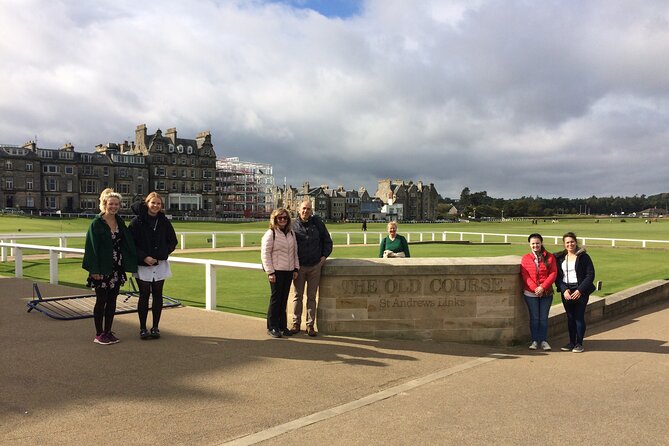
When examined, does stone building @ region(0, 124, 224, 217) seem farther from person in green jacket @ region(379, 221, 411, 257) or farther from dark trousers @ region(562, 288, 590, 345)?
dark trousers @ region(562, 288, 590, 345)

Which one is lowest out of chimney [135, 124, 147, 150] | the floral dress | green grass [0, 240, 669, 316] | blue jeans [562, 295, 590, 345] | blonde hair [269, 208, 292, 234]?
green grass [0, 240, 669, 316]

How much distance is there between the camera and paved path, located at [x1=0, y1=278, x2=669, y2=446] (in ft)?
13.3

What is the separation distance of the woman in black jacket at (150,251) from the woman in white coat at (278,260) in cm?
123

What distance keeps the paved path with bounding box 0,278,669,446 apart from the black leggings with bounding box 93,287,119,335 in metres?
0.30

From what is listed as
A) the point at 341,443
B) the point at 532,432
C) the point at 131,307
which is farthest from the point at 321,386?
the point at 131,307

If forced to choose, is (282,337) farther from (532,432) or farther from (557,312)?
(557,312)

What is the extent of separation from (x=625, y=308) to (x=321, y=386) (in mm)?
7769

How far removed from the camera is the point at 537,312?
7191mm

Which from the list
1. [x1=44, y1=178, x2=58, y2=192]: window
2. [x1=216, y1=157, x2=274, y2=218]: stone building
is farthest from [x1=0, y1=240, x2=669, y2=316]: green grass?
[x1=216, y1=157, x2=274, y2=218]: stone building

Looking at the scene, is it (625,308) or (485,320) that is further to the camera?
(625,308)

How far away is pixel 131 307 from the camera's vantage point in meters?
8.82

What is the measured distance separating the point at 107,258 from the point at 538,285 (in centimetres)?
537

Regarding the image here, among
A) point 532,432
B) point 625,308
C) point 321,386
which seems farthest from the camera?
point 625,308

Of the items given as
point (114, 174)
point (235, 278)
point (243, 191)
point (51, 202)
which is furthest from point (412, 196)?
point (235, 278)
